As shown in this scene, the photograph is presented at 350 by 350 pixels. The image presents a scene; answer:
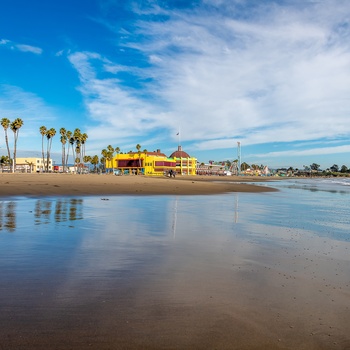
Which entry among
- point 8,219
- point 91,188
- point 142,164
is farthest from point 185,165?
point 8,219

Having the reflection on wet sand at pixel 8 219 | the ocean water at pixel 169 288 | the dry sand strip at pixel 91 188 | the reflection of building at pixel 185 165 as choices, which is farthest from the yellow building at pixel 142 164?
the ocean water at pixel 169 288

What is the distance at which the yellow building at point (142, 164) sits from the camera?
121 meters

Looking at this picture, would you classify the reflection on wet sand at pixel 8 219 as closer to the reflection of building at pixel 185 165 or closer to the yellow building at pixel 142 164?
the yellow building at pixel 142 164

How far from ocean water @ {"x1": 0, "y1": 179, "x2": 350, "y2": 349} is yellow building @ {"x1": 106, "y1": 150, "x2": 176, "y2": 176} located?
107992mm

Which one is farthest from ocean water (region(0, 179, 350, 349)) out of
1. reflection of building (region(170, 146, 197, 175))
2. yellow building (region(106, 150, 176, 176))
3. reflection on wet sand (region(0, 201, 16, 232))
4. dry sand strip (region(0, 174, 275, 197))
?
reflection of building (region(170, 146, 197, 175))

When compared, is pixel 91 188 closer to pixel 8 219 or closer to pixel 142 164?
pixel 8 219

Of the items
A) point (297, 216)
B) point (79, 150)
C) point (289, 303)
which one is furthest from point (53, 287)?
point (79, 150)

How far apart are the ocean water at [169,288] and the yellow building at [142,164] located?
10799 cm

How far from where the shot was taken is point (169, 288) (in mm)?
5527

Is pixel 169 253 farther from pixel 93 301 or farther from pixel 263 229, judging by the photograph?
pixel 263 229

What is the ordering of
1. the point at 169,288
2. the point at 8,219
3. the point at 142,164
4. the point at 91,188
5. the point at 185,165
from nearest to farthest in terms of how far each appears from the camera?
the point at 169,288, the point at 8,219, the point at 91,188, the point at 142,164, the point at 185,165

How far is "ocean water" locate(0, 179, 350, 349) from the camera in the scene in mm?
3854

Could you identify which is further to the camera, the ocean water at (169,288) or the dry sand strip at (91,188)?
the dry sand strip at (91,188)

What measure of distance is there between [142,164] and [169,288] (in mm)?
120728
